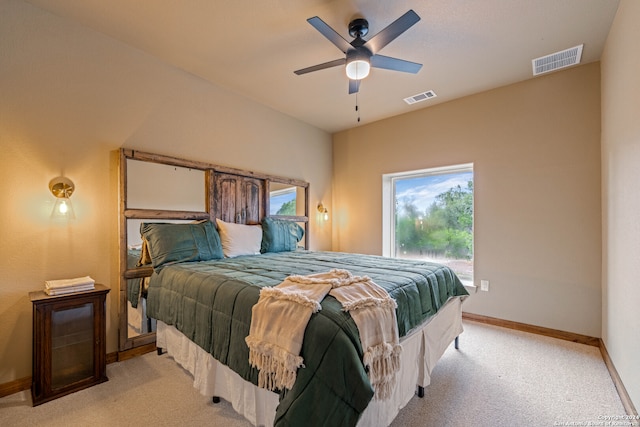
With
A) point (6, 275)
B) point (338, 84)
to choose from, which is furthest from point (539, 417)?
point (6, 275)

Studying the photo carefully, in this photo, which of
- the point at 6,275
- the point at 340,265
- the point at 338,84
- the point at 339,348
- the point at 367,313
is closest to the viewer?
the point at 339,348

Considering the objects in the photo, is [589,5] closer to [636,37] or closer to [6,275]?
[636,37]

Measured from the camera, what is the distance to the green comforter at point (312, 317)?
45.1 inches

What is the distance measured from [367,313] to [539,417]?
4.78ft

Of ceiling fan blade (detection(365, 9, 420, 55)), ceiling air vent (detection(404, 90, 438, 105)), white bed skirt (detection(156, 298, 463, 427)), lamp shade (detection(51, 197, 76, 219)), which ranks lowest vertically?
Answer: white bed skirt (detection(156, 298, 463, 427))

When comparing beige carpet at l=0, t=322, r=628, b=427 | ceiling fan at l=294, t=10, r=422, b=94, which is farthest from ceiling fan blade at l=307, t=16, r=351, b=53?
beige carpet at l=0, t=322, r=628, b=427

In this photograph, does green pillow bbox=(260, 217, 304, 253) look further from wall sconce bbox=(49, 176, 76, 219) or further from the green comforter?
wall sconce bbox=(49, 176, 76, 219)

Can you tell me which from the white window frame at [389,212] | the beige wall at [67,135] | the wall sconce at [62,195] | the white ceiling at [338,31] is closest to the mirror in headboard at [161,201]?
the beige wall at [67,135]

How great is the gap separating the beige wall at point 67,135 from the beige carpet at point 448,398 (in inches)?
20.1

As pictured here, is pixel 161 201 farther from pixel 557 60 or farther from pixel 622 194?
pixel 557 60

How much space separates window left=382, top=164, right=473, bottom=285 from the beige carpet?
1370 mm

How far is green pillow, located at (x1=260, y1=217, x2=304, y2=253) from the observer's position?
3.46 metres

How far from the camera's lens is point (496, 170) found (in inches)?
133

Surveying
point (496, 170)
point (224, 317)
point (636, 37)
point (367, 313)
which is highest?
point (636, 37)
